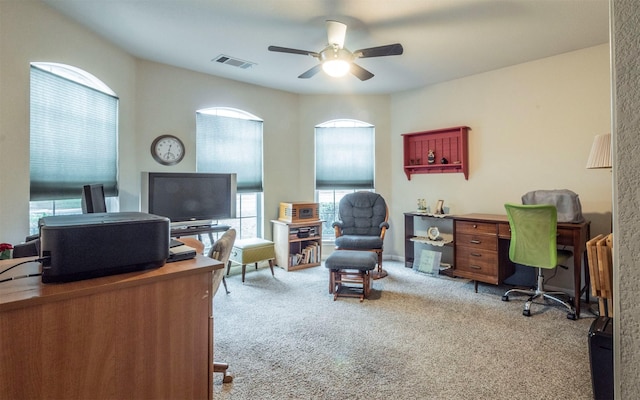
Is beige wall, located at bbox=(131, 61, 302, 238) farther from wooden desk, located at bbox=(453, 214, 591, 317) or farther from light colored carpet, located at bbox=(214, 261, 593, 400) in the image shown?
wooden desk, located at bbox=(453, 214, 591, 317)

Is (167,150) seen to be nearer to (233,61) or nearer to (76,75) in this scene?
(76,75)

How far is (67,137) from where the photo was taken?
9.17 ft

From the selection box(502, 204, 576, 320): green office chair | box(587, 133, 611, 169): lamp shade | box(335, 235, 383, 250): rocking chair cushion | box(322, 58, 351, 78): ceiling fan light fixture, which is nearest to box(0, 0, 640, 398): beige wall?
box(587, 133, 611, 169): lamp shade

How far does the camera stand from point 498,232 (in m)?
3.44

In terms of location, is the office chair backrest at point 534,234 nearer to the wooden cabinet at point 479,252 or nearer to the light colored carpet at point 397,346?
the wooden cabinet at point 479,252

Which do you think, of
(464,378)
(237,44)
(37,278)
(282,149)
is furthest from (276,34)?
(464,378)

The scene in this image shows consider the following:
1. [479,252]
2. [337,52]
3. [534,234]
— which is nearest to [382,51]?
[337,52]

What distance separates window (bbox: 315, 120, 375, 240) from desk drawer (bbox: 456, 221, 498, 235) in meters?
1.68

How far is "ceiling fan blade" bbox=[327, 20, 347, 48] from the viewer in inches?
107

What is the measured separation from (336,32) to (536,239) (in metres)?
2.65

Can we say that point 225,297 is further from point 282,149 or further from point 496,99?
point 496,99

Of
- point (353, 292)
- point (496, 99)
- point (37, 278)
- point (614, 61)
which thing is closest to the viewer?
point (614, 61)

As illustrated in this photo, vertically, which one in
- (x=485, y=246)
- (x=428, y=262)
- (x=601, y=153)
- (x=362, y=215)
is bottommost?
(x=428, y=262)

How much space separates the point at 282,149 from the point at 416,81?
7.20 ft
